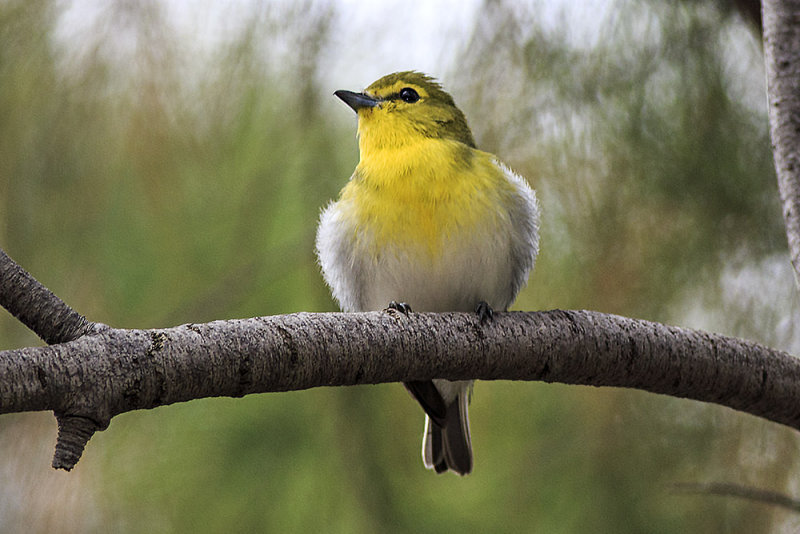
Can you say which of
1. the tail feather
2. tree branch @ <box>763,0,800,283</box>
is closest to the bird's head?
the tail feather

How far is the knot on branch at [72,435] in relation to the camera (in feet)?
3.64

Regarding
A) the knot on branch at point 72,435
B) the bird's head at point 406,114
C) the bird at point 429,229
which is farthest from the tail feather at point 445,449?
the knot on branch at point 72,435

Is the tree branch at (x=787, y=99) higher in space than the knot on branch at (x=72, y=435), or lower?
higher

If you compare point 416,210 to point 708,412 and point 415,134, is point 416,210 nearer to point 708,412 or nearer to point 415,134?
point 415,134

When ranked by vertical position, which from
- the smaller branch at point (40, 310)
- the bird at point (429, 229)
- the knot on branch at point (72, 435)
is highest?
the bird at point (429, 229)

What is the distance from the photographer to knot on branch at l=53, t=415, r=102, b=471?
3.64ft

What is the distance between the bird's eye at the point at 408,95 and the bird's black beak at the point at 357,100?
0.15 m

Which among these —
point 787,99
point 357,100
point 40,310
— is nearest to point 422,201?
point 357,100

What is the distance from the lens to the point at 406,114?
280 centimetres

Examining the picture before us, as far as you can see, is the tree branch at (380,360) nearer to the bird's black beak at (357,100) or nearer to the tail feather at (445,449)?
the tail feather at (445,449)

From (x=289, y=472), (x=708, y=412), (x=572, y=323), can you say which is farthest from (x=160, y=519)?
(x=708, y=412)

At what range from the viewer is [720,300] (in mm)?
2152

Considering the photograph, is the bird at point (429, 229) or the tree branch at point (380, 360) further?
the bird at point (429, 229)

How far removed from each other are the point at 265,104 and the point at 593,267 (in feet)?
3.07
